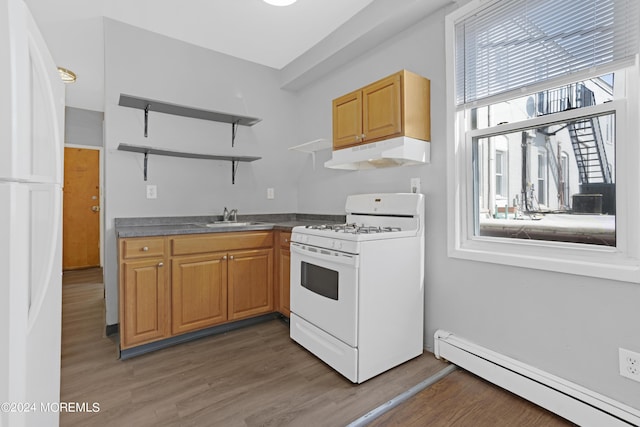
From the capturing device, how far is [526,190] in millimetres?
1891

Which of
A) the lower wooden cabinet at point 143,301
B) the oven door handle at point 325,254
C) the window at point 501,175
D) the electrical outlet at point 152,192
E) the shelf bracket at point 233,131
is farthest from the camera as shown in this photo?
the shelf bracket at point 233,131

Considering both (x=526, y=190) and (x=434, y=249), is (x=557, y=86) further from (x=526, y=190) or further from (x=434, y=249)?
(x=434, y=249)

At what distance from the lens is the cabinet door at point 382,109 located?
209cm

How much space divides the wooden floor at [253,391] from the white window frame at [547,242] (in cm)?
74

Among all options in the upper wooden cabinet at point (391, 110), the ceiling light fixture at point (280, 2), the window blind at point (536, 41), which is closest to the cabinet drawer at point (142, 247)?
the upper wooden cabinet at point (391, 110)

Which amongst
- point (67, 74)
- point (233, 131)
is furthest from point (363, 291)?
point (67, 74)

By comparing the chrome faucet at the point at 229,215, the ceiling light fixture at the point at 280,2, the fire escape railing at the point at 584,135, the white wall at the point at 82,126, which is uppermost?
the ceiling light fixture at the point at 280,2

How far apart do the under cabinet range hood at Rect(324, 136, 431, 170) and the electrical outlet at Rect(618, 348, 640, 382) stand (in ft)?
4.62

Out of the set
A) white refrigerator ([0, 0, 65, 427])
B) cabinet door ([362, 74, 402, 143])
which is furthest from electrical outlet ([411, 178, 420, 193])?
white refrigerator ([0, 0, 65, 427])

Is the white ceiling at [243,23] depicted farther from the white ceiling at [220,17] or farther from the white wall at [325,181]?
the white wall at [325,181]

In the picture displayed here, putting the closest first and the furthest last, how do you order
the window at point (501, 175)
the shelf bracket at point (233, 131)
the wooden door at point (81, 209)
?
the window at point (501, 175) → the shelf bracket at point (233, 131) → the wooden door at point (81, 209)

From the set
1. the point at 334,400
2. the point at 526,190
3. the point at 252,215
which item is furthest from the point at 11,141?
the point at 252,215

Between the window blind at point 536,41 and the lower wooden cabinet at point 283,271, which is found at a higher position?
the window blind at point 536,41

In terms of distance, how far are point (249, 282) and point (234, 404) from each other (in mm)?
1080
